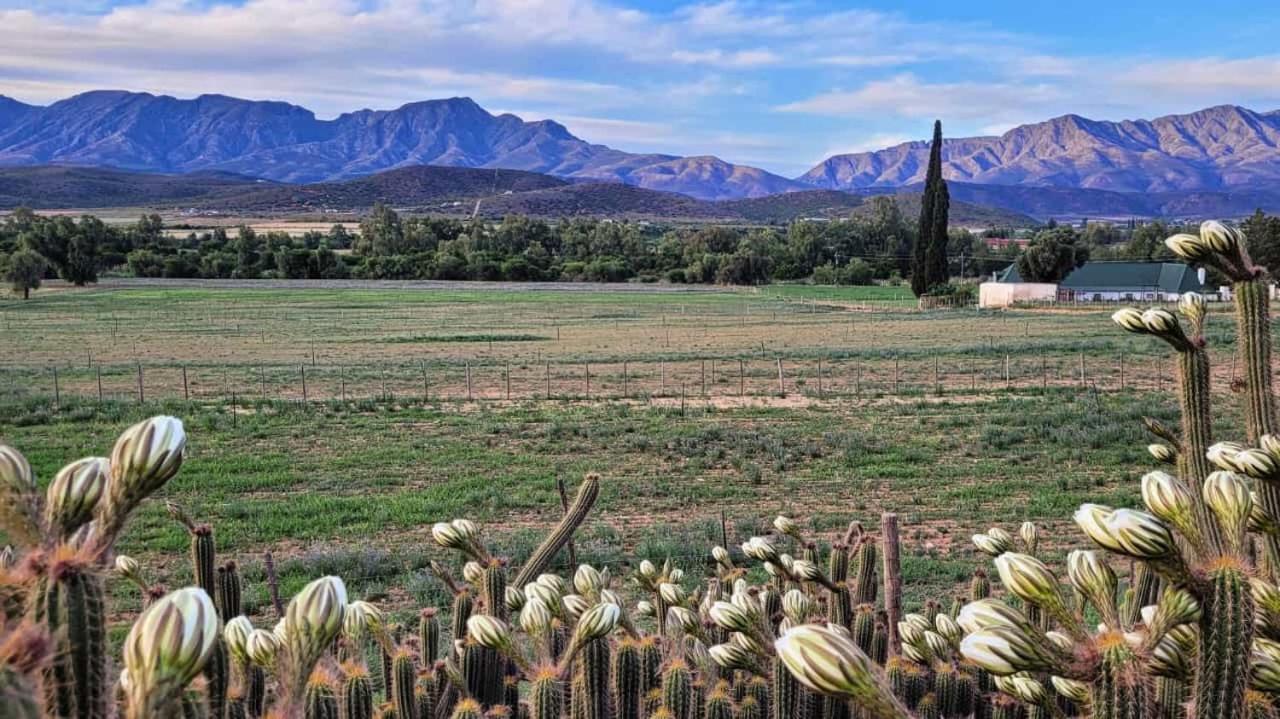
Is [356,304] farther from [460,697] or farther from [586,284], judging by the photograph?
[460,697]

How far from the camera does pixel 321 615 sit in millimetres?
1428

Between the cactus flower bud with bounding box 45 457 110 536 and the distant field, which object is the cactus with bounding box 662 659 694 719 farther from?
the distant field

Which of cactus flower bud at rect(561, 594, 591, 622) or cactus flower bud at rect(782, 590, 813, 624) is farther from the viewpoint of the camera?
cactus flower bud at rect(561, 594, 591, 622)

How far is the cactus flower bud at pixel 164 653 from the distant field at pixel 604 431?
982cm

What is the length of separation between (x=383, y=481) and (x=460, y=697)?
48.1ft

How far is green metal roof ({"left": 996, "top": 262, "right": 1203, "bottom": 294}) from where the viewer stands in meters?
73.1

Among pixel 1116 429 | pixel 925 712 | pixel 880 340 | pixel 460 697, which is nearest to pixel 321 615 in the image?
pixel 460 697

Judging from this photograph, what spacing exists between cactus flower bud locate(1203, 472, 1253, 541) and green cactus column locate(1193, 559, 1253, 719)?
6 centimetres

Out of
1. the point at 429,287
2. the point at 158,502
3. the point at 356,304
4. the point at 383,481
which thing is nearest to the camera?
the point at 158,502

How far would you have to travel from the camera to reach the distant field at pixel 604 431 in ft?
45.9

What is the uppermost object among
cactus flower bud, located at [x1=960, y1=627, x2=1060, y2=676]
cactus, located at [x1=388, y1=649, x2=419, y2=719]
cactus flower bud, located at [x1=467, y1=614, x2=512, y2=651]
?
cactus flower bud, located at [x1=960, y1=627, x2=1060, y2=676]

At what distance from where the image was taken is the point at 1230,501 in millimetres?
1636

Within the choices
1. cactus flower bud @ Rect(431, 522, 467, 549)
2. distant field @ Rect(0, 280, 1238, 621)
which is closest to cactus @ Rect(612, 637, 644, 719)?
cactus flower bud @ Rect(431, 522, 467, 549)

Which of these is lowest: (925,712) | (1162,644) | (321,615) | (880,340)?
(880,340)
